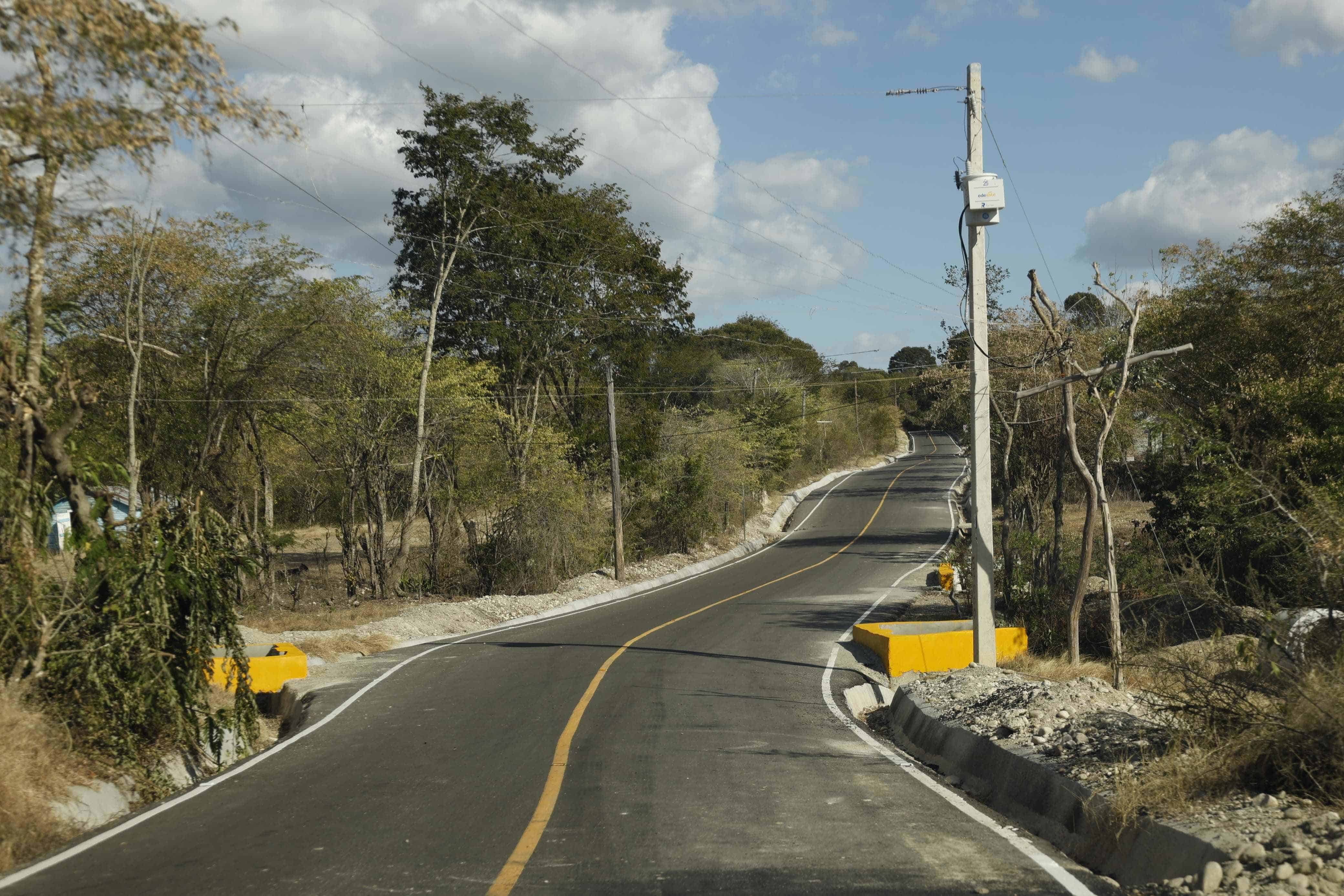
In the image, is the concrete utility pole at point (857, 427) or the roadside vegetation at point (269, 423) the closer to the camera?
the roadside vegetation at point (269, 423)

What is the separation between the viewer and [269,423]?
112ft

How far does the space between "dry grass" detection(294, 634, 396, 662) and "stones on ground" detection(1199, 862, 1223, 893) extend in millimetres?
16391

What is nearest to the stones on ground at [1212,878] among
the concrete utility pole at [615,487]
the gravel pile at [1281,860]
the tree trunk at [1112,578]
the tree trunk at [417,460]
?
the gravel pile at [1281,860]

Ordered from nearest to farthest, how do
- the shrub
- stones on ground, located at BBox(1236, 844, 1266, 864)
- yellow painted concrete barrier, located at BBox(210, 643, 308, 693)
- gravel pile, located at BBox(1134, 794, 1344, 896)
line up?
gravel pile, located at BBox(1134, 794, 1344, 896), stones on ground, located at BBox(1236, 844, 1266, 864), the shrub, yellow painted concrete barrier, located at BBox(210, 643, 308, 693)

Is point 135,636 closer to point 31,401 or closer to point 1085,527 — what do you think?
point 31,401

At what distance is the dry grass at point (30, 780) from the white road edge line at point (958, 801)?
6.72m

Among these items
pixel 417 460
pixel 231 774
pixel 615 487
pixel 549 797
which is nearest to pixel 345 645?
pixel 231 774

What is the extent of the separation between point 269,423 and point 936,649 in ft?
81.3

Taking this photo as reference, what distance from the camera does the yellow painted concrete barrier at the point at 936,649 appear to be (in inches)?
661

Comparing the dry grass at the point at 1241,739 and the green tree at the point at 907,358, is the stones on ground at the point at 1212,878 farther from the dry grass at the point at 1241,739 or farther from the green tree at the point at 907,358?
the green tree at the point at 907,358

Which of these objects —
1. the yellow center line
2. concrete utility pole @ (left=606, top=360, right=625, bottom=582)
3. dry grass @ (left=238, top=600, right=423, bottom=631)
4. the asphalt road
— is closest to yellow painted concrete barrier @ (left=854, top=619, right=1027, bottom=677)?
the asphalt road

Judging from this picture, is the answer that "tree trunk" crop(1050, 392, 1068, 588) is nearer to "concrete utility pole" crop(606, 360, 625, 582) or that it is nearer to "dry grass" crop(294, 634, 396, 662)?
"dry grass" crop(294, 634, 396, 662)

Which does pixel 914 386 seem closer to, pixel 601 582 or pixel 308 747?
pixel 601 582

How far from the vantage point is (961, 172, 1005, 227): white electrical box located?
1457cm
